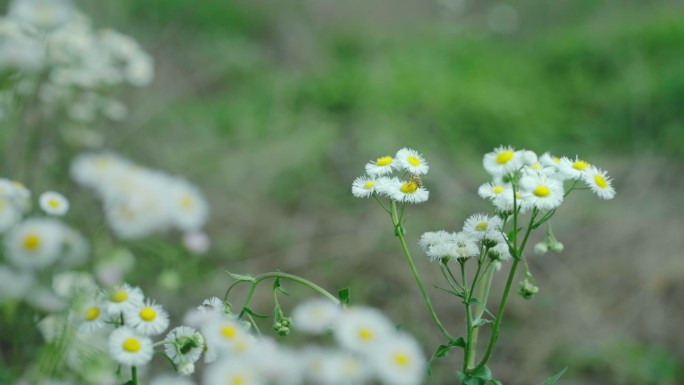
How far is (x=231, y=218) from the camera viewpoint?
118 inches

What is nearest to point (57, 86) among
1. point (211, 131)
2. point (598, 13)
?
point (211, 131)

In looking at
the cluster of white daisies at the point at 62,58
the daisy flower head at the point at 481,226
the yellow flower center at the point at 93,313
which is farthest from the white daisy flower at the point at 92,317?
the cluster of white daisies at the point at 62,58

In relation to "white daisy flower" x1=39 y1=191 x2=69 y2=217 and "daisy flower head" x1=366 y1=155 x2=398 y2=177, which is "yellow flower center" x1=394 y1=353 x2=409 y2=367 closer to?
"daisy flower head" x1=366 y1=155 x2=398 y2=177

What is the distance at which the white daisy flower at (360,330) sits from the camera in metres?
0.63

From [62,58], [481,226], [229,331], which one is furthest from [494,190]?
[62,58]

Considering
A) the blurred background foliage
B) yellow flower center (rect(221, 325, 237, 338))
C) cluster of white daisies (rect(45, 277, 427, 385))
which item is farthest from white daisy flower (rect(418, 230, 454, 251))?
the blurred background foliage

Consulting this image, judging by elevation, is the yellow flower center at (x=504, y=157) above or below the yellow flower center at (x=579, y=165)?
below

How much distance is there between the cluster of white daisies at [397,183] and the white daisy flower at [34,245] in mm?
467

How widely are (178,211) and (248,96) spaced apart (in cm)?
322

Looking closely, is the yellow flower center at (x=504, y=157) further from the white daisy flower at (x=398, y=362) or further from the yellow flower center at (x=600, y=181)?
the white daisy flower at (x=398, y=362)

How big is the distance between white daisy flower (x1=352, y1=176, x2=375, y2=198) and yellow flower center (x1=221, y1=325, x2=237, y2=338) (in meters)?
0.21

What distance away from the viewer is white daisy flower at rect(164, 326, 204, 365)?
0.76 m

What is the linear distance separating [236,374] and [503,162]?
392 millimetres

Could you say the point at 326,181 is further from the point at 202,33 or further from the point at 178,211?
the point at 202,33
